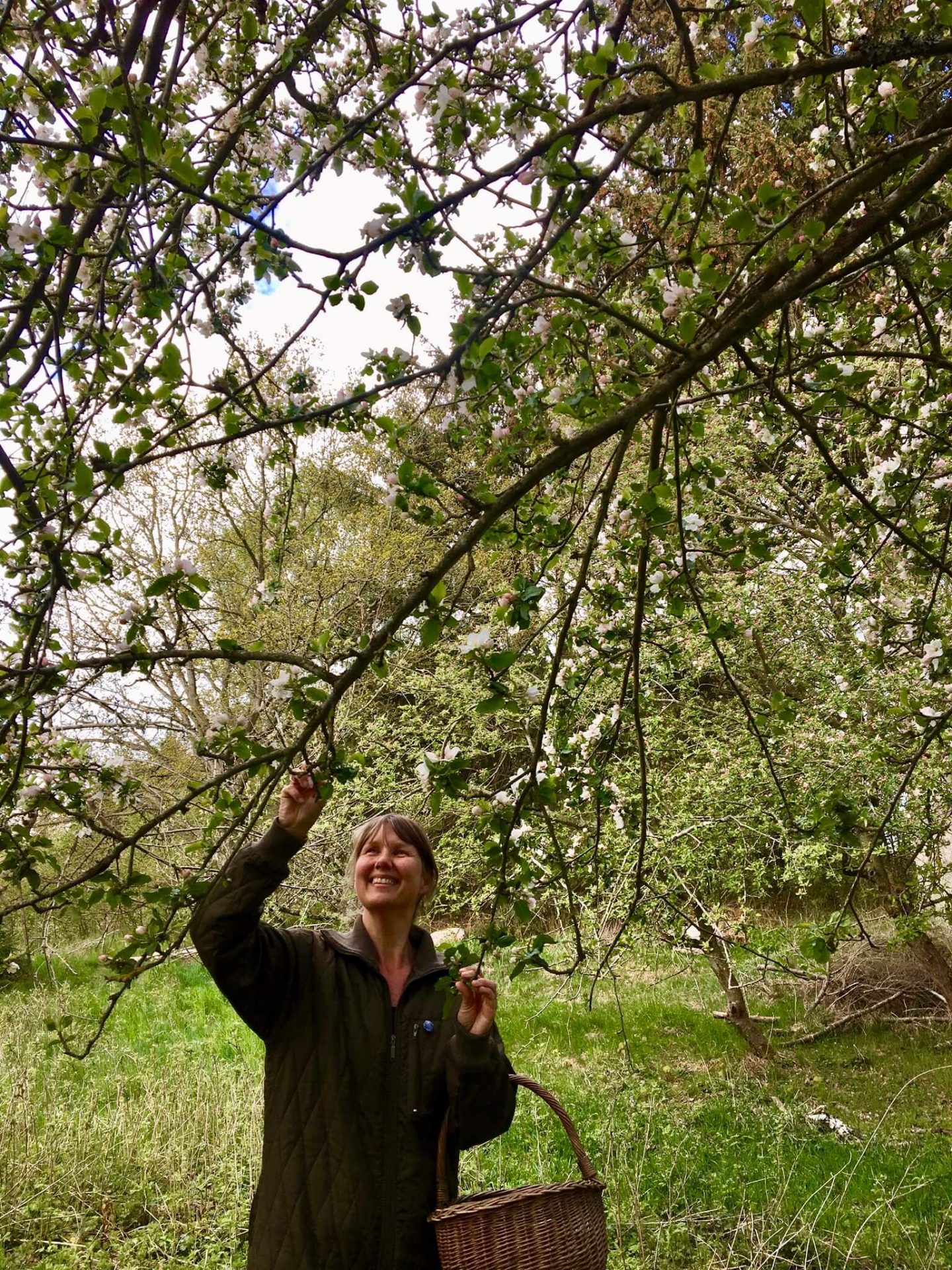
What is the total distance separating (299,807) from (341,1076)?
0.51m

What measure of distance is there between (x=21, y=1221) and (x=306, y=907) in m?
3.71

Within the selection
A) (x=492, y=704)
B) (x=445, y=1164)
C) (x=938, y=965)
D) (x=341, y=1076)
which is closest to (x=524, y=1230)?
(x=445, y=1164)

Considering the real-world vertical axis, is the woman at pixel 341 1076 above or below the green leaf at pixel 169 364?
below

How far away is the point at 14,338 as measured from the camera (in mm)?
1315

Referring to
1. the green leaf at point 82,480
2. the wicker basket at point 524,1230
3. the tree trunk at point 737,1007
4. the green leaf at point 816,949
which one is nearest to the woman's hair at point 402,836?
the wicker basket at point 524,1230

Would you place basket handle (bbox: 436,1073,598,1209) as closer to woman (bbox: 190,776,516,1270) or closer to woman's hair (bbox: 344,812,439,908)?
woman (bbox: 190,776,516,1270)

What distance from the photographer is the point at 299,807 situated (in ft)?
4.81

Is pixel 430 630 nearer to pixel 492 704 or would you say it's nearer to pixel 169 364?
pixel 492 704

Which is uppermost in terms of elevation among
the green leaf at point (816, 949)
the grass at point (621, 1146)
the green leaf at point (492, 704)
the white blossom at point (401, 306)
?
the white blossom at point (401, 306)

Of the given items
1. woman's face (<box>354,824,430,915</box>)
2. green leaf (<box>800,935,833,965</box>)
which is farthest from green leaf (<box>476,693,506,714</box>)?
woman's face (<box>354,824,430,915</box>)

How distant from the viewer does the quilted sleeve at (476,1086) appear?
1.52 meters

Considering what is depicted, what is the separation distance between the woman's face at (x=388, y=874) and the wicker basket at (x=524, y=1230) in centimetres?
45

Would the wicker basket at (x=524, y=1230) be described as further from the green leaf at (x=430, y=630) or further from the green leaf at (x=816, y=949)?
the green leaf at (x=430, y=630)

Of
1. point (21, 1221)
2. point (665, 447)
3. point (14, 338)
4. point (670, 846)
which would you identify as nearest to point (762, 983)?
point (670, 846)
